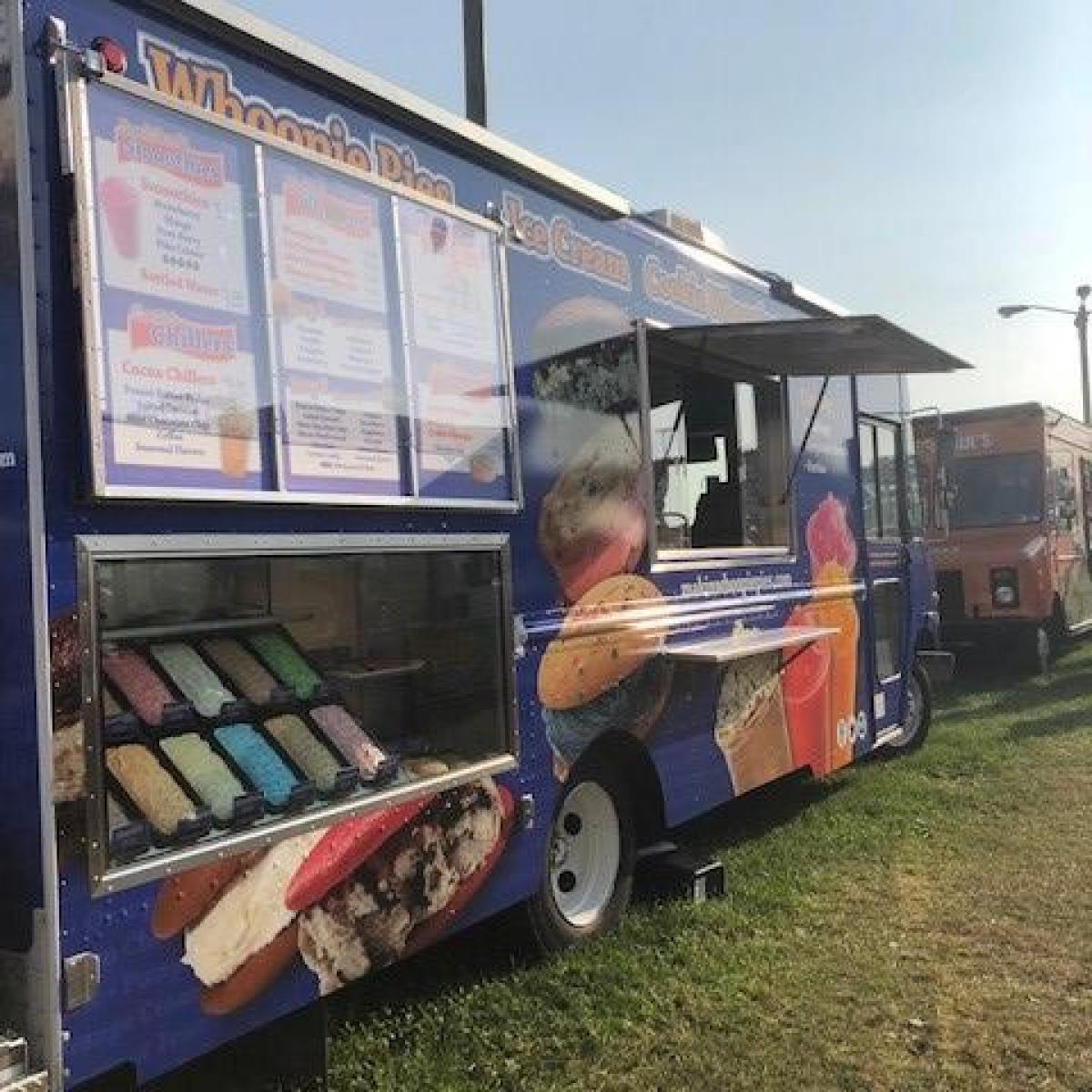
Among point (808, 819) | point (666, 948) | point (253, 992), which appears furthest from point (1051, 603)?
point (253, 992)

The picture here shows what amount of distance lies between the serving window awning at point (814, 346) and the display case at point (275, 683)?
1771 mm

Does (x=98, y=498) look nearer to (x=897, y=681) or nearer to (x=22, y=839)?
(x=22, y=839)

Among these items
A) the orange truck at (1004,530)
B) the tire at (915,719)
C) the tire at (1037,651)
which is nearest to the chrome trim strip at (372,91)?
the tire at (915,719)

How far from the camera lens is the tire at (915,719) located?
860 centimetres

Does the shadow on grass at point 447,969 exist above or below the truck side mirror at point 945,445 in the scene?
below

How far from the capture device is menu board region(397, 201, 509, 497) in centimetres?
375

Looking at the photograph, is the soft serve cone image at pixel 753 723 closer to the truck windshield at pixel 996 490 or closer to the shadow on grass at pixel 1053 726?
the shadow on grass at pixel 1053 726

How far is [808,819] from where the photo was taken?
22.3ft

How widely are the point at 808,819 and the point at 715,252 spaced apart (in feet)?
9.90

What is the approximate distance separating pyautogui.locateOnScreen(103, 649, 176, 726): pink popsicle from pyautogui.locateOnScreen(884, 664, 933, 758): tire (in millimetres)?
6262

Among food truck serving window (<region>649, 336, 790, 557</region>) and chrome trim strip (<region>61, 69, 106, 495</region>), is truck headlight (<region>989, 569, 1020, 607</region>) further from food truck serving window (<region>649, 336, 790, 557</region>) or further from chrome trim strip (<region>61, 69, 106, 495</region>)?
chrome trim strip (<region>61, 69, 106, 495</region>)

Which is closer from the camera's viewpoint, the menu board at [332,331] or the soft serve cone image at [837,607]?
the menu board at [332,331]

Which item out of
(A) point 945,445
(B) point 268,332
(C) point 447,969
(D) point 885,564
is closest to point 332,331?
(B) point 268,332

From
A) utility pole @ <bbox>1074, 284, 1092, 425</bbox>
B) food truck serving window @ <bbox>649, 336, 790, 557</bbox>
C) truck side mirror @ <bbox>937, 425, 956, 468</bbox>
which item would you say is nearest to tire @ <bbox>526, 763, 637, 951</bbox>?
food truck serving window @ <bbox>649, 336, 790, 557</bbox>
